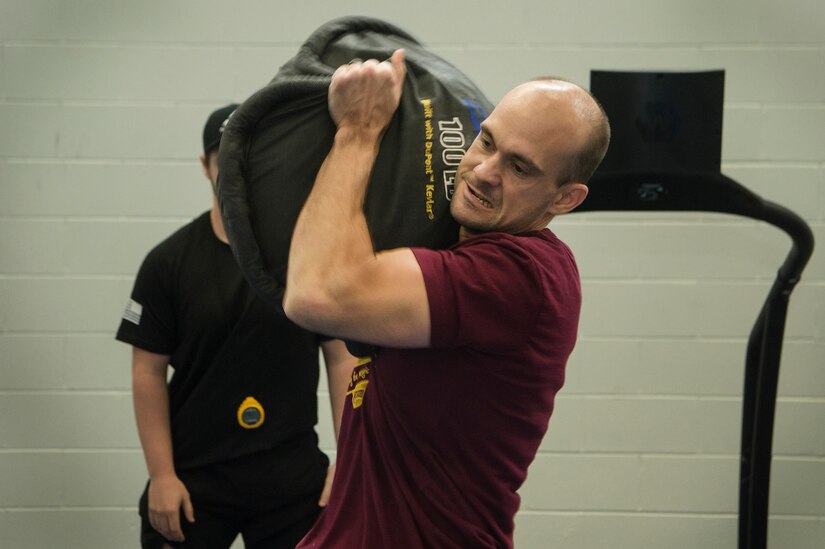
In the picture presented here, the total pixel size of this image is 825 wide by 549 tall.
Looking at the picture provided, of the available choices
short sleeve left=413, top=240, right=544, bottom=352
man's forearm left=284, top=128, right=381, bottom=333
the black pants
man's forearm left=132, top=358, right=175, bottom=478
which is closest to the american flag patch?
man's forearm left=132, top=358, right=175, bottom=478

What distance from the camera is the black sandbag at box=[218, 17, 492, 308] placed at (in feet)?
4.11

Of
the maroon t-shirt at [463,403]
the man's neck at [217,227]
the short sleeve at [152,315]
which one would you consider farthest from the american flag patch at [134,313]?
the maroon t-shirt at [463,403]

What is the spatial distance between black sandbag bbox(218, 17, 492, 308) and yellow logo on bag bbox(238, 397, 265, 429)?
0.84 meters

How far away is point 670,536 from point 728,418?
1.40 ft

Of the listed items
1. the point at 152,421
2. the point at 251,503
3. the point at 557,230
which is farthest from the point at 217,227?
the point at 557,230

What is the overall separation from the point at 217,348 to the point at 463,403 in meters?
0.94

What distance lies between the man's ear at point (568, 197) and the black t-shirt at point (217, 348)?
2.88 feet

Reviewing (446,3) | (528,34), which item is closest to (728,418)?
(528,34)

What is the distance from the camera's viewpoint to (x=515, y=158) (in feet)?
4.14

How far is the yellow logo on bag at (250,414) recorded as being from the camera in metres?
2.08

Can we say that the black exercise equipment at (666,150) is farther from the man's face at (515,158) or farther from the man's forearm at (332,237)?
the man's forearm at (332,237)

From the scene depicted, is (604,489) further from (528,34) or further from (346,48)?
(346,48)

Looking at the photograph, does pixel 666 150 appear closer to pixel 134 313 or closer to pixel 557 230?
pixel 557 230

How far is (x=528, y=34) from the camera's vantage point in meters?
2.95
